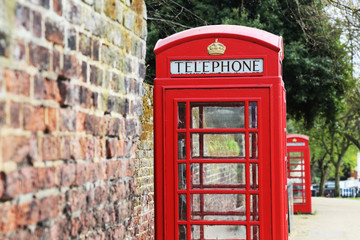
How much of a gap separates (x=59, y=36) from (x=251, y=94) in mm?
2915

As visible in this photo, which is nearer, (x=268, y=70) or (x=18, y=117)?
(x=18, y=117)

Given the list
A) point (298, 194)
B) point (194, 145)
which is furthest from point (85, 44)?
point (298, 194)

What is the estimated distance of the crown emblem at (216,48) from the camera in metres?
5.34

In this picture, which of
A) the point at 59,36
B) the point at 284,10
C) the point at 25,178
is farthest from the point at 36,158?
the point at 284,10

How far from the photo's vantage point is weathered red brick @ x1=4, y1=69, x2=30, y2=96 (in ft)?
6.68

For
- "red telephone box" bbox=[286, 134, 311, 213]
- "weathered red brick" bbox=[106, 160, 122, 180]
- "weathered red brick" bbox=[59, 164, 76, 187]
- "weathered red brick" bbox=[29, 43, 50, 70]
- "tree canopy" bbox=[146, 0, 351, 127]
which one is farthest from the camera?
"red telephone box" bbox=[286, 134, 311, 213]

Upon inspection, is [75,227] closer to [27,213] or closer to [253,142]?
[27,213]

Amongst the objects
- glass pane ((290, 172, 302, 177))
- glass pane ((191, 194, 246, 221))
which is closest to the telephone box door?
glass pane ((191, 194, 246, 221))

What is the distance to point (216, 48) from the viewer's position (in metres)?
5.36

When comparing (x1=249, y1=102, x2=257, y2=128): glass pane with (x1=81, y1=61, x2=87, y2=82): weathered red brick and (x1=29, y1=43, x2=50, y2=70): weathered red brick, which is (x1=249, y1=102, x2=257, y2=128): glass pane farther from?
(x1=29, y1=43, x2=50, y2=70): weathered red brick

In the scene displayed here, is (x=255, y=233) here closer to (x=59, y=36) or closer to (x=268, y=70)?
(x=268, y=70)

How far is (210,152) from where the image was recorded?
5.24m

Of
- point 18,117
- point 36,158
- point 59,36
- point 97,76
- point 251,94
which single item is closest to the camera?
point 18,117

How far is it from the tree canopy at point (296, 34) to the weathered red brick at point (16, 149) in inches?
447
